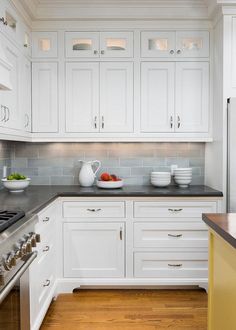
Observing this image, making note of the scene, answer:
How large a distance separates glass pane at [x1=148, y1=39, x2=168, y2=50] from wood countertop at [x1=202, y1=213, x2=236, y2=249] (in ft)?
6.86

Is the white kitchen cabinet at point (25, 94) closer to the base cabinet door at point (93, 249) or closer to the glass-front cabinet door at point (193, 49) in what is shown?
the base cabinet door at point (93, 249)

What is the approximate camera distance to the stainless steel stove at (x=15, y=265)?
1.54 m

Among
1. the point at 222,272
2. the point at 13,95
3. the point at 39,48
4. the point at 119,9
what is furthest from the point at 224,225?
the point at 39,48

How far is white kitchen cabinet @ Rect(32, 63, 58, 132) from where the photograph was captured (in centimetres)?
354

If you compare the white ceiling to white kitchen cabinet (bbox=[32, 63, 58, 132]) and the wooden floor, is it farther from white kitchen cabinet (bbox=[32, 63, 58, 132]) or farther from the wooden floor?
the wooden floor

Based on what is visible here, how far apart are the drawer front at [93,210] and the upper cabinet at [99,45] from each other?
147cm

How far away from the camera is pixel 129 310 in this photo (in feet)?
9.59

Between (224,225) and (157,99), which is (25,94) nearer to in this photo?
(157,99)

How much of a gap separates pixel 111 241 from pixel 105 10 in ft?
7.29

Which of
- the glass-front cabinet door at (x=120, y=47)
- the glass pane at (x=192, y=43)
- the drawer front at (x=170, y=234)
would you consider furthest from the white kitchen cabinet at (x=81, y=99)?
the drawer front at (x=170, y=234)

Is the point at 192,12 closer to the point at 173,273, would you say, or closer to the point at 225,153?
the point at 225,153

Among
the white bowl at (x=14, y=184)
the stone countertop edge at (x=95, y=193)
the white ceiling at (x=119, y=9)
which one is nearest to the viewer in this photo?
the stone countertop edge at (x=95, y=193)

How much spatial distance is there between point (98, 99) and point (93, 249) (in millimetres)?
1466

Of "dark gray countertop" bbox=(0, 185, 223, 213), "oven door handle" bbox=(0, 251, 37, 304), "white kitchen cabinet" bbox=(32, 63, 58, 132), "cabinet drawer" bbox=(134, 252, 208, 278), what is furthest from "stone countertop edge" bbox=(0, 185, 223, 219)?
"oven door handle" bbox=(0, 251, 37, 304)
